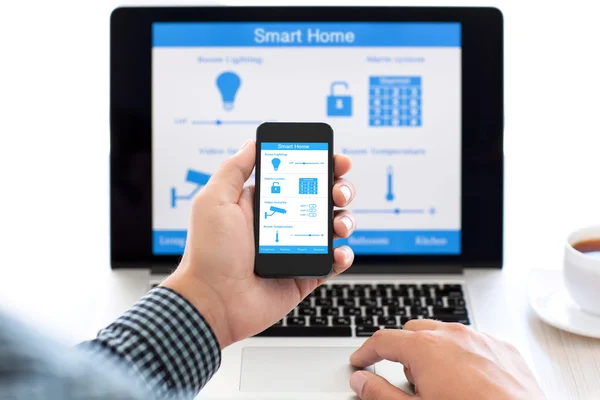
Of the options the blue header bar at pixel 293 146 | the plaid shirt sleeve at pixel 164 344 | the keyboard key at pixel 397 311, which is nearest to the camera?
the plaid shirt sleeve at pixel 164 344

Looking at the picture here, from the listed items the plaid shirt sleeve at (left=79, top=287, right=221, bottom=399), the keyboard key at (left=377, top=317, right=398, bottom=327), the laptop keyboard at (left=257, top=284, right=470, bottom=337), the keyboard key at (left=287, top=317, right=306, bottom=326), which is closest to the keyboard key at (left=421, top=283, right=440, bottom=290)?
the laptop keyboard at (left=257, top=284, right=470, bottom=337)

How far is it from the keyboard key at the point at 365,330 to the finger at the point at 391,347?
104 millimetres

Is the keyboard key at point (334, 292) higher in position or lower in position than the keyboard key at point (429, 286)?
lower

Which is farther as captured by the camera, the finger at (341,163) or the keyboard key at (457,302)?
the keyboard key at (457,302)

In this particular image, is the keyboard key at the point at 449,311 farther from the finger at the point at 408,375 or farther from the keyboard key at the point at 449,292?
the finger at the point at 408,375

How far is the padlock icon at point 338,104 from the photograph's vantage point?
1.18 m

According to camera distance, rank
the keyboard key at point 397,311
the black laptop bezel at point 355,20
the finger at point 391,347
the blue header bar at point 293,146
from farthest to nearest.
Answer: the black laptop bezel at point 355,20 → the keyboard key at point 397,311 → the blue header bar at point 293,146 → the finger at point 391,347

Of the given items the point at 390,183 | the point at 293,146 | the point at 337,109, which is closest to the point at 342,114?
the point at 337,109

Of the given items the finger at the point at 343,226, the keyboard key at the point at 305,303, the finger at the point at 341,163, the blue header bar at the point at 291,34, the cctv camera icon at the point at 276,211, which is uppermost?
the blue header bar at the point at 291,34

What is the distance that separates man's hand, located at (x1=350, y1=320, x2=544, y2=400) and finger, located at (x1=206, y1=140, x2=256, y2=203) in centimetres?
25

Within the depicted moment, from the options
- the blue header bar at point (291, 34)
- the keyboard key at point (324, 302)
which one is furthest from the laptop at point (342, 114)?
the keyboard key at point (324, 302)

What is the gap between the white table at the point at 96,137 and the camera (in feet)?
4.21

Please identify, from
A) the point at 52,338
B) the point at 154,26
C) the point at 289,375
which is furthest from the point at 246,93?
the point at 52,338

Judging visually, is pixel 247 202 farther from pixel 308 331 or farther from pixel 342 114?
pixel 342 114
